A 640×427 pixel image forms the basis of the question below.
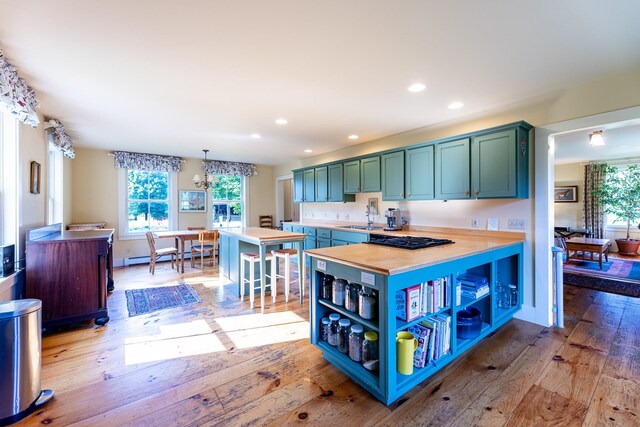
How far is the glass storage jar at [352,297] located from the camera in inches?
77.0

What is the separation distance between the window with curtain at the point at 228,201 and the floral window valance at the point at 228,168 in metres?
0.19

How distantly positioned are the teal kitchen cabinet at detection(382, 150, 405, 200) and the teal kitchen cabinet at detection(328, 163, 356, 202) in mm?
979

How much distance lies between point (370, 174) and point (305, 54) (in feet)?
8.56

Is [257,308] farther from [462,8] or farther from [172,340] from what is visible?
[462,8]

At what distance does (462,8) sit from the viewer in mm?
1551

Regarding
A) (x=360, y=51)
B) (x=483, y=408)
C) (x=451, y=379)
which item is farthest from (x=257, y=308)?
(x=360, y=51)

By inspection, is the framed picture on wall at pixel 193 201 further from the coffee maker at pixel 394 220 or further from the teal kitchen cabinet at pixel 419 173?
the teal kitchen cabinet at pixel 419 173

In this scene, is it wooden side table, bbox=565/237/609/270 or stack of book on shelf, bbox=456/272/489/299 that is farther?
wooden side table, bbox=565/237/609/270

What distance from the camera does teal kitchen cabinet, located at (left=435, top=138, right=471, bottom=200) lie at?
125 inches

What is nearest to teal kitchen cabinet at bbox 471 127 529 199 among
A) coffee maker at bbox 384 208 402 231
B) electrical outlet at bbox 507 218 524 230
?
electrical outlet at bbox 507 218 524 230

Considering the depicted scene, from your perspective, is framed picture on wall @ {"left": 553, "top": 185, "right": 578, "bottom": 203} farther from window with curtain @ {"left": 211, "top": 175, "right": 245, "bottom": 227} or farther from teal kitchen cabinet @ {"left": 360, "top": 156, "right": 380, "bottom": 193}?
→ window with curtain @ {"left": 211, "top": 175, "right": 245, "bottom": 227}

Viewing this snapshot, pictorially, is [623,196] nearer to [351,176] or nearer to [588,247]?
[588,247]

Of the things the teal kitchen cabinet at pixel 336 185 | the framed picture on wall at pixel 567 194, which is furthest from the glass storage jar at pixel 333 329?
the framed picture on wall at pixel 567 194

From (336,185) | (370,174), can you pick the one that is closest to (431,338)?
(370,174)
